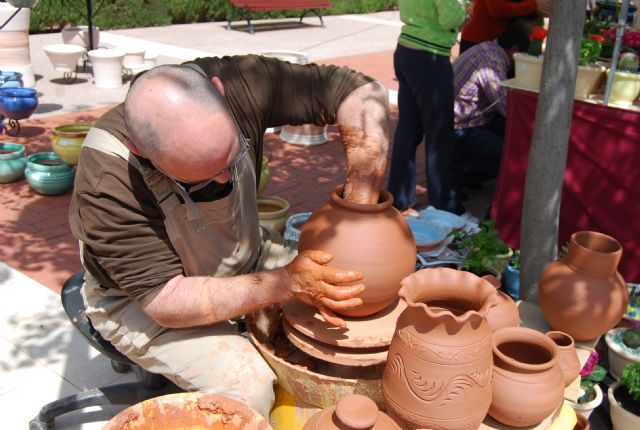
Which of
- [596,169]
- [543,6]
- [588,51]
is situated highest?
[543,6]

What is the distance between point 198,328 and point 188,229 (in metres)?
0.36

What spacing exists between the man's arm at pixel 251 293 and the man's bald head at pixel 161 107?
0.46 metres

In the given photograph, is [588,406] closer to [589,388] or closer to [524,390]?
[589,388]

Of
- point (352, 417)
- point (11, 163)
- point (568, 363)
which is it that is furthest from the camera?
point (11, 163)

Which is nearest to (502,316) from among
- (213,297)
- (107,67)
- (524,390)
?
(524,390)

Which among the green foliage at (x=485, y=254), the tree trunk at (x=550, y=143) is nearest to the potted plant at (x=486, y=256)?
the green foliage at (x=485, y=254)

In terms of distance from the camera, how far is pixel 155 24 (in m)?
13.7

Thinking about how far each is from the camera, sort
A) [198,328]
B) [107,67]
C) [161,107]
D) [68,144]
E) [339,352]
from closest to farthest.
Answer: [161,107] < [339,352] < [198,328] < [68,144] < [107,67]

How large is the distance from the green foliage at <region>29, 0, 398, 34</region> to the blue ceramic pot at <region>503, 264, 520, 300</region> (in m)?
9.12

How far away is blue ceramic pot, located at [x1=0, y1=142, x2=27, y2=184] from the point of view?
17.0 feet

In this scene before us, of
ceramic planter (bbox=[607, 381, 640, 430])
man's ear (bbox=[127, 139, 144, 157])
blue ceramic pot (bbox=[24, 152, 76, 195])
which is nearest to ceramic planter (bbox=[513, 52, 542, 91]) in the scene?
ceramic planter (bbox=[607, 381, 640, 430])

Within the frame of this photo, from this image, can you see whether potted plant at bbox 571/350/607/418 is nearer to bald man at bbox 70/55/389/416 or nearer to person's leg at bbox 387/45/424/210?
bald man at bbox 70/55/389/416

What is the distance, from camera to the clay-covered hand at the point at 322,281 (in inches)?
77.6

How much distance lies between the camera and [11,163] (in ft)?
17.1
